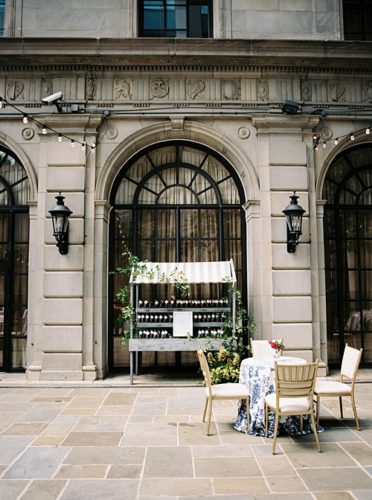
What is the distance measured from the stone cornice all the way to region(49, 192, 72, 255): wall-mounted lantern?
305 centimetres

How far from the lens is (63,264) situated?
9047 mm

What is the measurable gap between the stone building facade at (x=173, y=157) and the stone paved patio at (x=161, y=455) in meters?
2.27

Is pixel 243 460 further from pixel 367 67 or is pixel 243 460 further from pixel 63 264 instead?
pixel 367 67

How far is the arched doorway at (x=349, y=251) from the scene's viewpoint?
392 inches

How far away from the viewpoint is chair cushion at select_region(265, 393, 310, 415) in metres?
5.36

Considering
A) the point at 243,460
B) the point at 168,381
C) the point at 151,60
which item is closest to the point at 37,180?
the point at 151,60

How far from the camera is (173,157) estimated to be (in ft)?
33.1

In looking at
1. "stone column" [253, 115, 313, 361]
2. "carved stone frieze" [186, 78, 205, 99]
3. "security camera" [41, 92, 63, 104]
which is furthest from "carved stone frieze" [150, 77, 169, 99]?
"stone column" [253, 115, 313, 361]

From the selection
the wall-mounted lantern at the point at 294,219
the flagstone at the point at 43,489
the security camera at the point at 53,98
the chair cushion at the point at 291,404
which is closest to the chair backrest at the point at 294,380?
the chair cushion at the point at 291,404

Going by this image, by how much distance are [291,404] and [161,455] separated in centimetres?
170

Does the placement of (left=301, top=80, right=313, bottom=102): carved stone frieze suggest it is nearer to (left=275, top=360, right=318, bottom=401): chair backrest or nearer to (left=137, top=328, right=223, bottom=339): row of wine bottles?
(left=137, top=328, right=223, bottom=339): row of wine bottles

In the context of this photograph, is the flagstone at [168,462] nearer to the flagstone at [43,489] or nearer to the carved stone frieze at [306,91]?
the flagstone at [43,489]

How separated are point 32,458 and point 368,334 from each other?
25.4 ft

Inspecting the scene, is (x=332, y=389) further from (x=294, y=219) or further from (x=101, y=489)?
(x=294, y=219)
